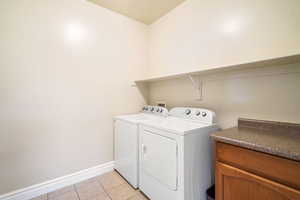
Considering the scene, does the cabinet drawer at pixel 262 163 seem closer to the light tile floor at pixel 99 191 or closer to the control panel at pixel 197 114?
the control panel at pixel 197 114

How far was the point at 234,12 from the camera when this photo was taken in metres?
1.40

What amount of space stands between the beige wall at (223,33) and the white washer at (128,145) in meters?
0.88

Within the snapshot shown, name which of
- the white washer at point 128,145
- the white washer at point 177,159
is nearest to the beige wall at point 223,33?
the white washer at point 177,159

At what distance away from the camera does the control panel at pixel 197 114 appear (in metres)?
1.40

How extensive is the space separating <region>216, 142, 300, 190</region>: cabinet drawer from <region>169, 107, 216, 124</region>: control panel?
0.44 m

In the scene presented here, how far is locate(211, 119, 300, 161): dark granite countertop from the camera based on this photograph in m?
0.73

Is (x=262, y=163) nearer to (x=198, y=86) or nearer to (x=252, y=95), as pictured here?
(x=252, y=95)

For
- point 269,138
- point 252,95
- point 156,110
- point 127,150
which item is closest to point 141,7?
point 156,110

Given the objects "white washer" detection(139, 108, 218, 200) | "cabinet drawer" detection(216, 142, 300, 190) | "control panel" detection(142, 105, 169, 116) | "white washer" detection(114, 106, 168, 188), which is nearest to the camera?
"cabinet drawer" detection(216, 142, 300, 190)

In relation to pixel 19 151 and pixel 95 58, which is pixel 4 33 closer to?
pixel 95 58

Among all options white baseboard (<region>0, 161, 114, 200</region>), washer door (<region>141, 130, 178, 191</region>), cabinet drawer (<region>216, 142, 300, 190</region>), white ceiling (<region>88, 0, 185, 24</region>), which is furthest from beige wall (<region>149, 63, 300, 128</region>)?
white baseboard (<region>0, 161, 114, 200</region>)

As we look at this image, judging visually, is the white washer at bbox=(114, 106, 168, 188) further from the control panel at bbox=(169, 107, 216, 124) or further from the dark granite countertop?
the dark granite countertop

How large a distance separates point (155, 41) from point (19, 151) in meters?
2.38

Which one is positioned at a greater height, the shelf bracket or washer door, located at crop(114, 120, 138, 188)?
the shelf bracket
